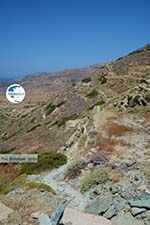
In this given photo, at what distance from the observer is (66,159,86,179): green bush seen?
21406 mm

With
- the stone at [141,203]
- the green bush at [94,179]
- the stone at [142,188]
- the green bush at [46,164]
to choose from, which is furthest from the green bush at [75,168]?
the stone at [141,203]

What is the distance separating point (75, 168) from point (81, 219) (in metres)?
8.11

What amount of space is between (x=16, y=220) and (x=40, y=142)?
34197 millimetres

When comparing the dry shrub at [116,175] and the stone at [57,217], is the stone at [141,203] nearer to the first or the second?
the stone at [57,217]

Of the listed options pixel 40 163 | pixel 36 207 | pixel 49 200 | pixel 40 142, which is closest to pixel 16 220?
pixel 36 207

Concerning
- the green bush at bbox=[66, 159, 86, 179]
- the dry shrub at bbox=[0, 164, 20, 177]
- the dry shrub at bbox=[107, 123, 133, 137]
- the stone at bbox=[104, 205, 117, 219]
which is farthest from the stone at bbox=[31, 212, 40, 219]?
the dry shrub at bbox=[107, 123, 133, 137]

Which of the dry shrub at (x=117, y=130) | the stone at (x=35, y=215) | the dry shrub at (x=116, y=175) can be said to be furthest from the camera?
the dry shrub at (x=117, y=130)

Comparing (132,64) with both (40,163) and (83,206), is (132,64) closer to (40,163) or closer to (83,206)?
(40,163)

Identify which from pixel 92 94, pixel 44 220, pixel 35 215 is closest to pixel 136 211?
pixel 44 220

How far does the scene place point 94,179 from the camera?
1936cm

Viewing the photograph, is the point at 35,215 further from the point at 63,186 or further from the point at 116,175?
the point at 116,175

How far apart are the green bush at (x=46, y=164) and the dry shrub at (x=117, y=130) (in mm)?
3759

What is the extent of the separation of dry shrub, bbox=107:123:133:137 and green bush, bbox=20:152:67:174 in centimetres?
376

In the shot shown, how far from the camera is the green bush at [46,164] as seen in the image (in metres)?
23.6
